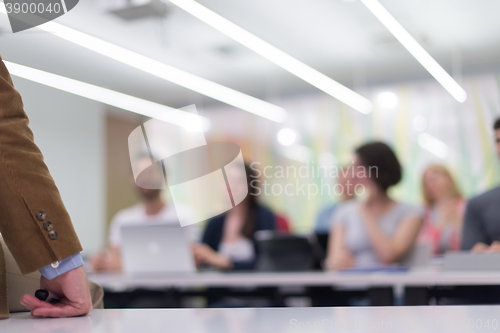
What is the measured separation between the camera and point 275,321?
28.2 inches

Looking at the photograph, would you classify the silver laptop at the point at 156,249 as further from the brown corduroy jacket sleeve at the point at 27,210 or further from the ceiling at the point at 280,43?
the brown corduroy jacket sleeve at the point at 27,210

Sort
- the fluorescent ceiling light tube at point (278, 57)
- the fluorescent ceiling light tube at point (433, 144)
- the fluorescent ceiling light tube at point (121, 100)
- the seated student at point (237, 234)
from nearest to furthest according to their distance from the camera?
the seated student at point (237, 234)
the fluorescent ceiling light tube at point (278, 57)
the fluorescent ceiling light tube at point (121, 100)
the fluorescent ceiling light tube at point (433, 144)

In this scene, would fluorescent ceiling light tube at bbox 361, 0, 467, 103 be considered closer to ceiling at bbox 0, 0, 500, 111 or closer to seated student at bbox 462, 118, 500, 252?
ceiling at bbox 0, 0, 500, 111

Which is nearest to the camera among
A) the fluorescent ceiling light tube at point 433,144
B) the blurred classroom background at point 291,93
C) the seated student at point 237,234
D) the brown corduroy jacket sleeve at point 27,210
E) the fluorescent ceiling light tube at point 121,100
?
the brown corduroy jacket sleeve at point 27,210

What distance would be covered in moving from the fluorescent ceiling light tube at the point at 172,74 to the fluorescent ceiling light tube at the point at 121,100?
627mm

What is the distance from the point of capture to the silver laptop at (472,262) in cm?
240

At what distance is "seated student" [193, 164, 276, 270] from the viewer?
335 cm

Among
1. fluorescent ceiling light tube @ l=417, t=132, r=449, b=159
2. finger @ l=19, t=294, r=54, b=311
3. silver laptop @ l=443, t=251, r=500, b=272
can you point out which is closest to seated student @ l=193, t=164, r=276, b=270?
silver laptop @ l=443, t=251, r=500, b=272

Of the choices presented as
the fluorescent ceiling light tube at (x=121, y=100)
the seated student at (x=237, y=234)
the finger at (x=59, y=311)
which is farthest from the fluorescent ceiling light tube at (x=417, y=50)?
the finger at (x=59, y=311)

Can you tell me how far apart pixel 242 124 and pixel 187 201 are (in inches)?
56.2

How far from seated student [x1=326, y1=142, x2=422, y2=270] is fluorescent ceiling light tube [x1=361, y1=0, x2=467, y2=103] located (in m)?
1.79

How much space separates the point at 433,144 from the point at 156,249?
430cm

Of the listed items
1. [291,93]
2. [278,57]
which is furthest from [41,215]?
[291,93]

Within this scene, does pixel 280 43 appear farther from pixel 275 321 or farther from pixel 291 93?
pixel 275 321
